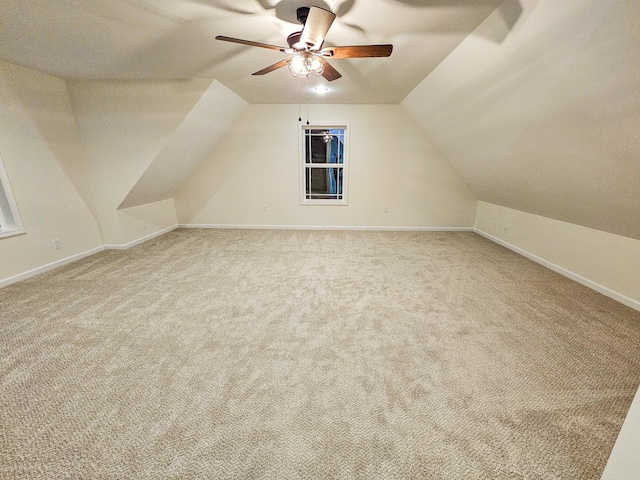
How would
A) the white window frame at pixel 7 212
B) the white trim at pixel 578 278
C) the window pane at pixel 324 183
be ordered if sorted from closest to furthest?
the white trim at pixel 578 278, the white window frame at pixel 7 212, the window pane at pixel 324 183

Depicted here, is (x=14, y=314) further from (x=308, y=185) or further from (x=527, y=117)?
(x=527, y=117)

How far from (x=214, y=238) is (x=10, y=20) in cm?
290

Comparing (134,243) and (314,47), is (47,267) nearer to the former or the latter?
(134,243)

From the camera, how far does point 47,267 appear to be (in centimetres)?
287

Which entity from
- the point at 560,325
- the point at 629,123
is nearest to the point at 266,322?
the point at 560,325

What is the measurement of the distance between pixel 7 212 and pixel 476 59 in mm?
4552

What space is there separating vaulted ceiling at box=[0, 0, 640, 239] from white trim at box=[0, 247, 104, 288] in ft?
6.60

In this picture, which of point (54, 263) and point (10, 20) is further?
point (54, 263)

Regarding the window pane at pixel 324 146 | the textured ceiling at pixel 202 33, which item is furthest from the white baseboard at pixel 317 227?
the textured ceiling at pixel 202 33

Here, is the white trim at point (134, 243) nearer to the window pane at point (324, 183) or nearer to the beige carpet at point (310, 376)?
the beige carpet at point (310, 376)

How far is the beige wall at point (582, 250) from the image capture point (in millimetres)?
2291

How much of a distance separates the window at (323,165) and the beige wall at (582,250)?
8.52 feet

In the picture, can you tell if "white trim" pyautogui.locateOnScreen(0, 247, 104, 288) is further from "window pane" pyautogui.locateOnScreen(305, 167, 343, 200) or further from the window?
"window pane" pyautogui.locateOnScreen(305, 167, 343, 200)

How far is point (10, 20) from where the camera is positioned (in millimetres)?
1679
